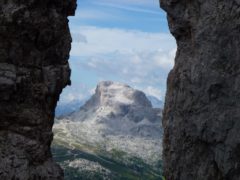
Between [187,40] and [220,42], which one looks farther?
[187,40]

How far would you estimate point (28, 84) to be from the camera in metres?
38.3

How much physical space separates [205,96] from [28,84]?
14.6 meters

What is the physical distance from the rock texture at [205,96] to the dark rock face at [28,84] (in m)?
10.6

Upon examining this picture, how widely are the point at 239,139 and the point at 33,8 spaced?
1969cm

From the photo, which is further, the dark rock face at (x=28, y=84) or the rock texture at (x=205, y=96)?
the rock texture at (x=205, y=96)

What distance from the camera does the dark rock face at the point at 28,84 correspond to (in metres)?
37.1

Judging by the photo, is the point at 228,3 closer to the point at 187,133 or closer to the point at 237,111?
the point at 237,111

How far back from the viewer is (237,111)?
38781 millimetres

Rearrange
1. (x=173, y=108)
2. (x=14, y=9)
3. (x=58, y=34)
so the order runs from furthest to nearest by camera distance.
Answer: (x=173, y=108) → (x=58, y=34) → (x=14, y=9)

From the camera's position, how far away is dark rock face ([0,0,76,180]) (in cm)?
3706

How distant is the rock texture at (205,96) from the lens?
39094mm

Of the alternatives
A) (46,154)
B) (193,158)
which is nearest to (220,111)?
(193,158)

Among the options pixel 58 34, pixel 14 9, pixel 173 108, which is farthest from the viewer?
pixel 173 108

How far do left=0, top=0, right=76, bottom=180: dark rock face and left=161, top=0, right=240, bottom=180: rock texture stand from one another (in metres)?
10.6
